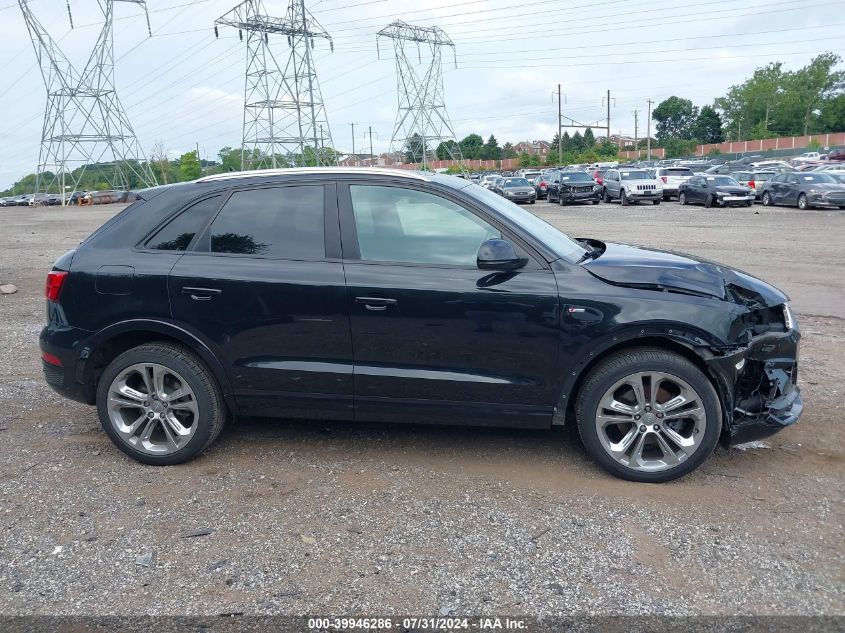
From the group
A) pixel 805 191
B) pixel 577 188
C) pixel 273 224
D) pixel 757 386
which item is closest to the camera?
pixel 757 386

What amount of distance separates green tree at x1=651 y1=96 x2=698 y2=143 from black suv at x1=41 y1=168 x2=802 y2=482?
12689 centimetres

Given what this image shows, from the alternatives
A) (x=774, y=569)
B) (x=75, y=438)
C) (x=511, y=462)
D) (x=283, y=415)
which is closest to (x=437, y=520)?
(x=511, y=462)

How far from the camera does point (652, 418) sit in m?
3.99

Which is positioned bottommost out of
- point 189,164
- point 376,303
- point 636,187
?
point 636,187

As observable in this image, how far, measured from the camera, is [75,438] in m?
4.88

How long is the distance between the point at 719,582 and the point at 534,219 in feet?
8.32

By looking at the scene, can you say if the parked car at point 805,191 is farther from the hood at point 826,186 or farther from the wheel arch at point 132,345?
the wheel arch at point 132,345

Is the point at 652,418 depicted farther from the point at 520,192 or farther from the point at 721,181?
the point at 520,192

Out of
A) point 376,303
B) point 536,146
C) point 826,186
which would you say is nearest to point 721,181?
point 826,186

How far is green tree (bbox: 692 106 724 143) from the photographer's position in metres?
113

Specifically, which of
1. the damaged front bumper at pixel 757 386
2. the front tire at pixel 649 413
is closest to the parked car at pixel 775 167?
the damaged front bumper at pixel 757 386

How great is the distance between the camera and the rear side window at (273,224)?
4.31 metres

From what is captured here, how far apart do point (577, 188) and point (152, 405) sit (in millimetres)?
29767

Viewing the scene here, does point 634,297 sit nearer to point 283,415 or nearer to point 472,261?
point 472,261
